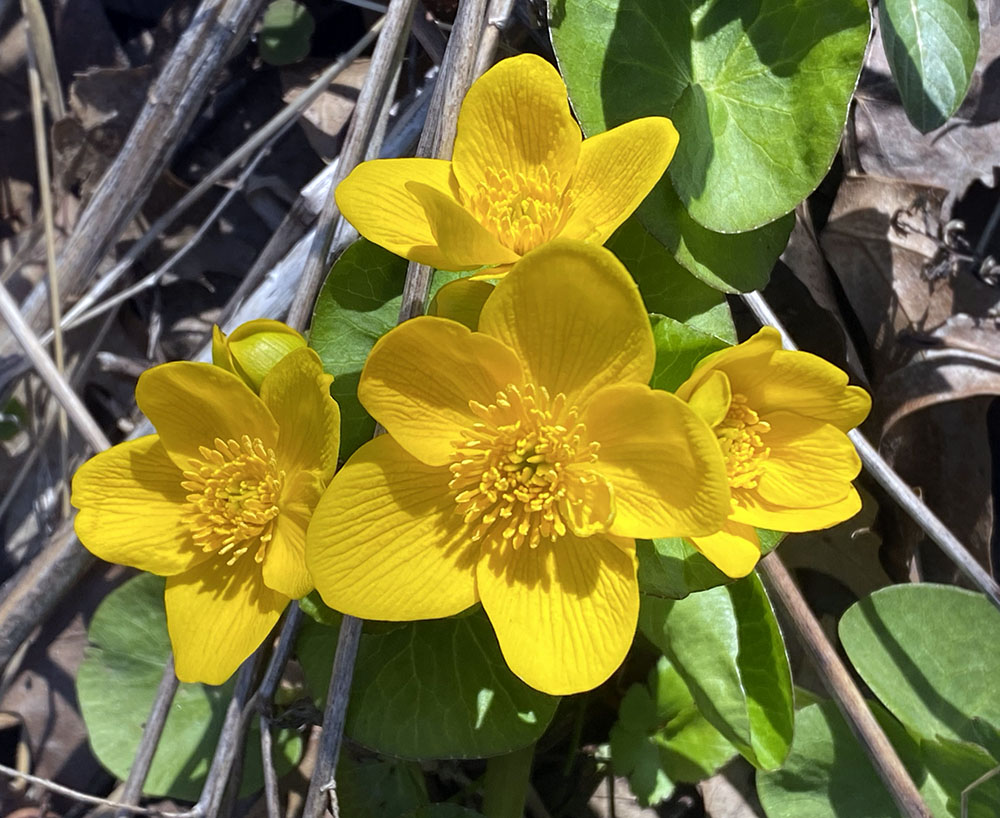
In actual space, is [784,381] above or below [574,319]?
below

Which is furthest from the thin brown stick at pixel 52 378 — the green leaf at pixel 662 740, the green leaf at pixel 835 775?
the green leaf at pixel 835 775

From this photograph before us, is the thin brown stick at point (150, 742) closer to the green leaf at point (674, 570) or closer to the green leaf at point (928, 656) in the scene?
the green leaf at point (674, 570)

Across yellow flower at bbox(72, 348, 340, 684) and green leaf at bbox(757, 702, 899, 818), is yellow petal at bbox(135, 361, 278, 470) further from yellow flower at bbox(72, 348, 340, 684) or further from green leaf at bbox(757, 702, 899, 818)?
green leaf at bbox(757, 702, 899, 818)

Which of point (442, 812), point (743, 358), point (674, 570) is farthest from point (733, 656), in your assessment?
point (442, 812)

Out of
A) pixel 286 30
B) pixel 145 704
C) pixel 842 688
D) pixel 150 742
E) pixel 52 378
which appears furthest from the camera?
pixel 286 30

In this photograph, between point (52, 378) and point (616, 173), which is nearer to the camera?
point (616, 173)

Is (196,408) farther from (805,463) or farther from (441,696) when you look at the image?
(805,463)

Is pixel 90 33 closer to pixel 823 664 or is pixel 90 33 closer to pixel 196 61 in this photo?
pixel 196 61

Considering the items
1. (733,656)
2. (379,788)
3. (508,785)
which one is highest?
(733,656)
